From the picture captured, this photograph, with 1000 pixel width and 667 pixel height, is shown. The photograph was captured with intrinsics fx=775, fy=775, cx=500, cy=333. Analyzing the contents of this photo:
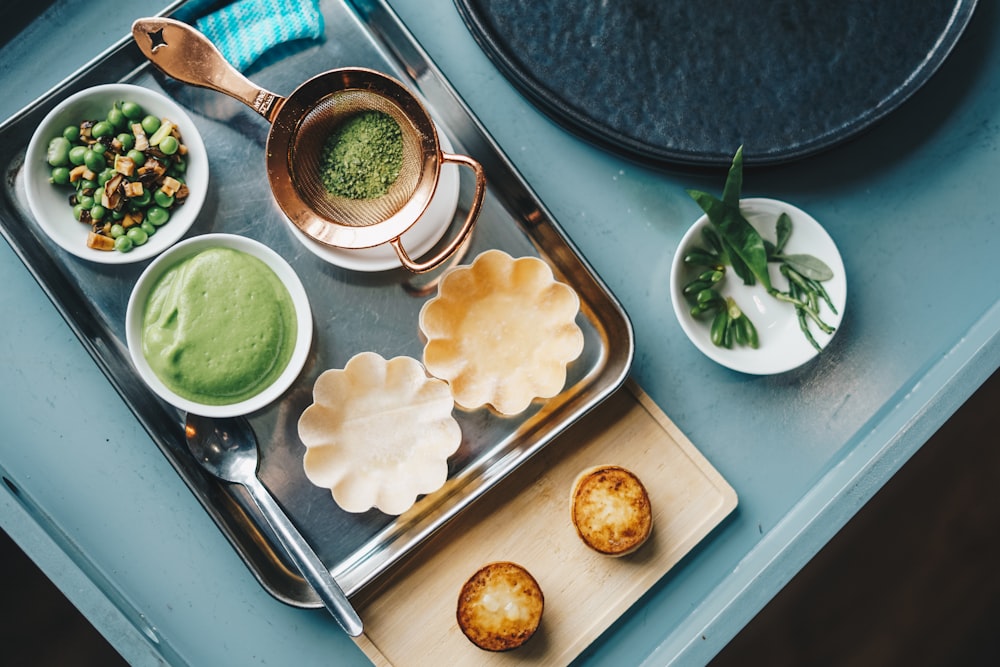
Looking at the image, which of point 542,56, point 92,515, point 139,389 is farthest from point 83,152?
point 542,56

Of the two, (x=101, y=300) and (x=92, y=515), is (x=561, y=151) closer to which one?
(x=101, y=300)

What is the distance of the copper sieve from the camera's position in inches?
47.3

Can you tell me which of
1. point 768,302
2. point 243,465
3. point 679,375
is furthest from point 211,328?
point 768,302

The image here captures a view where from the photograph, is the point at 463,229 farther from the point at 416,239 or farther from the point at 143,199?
the point at 143,199

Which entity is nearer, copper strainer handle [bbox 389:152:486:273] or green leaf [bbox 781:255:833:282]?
copper strainer handle [bbox 389:152:486:273]

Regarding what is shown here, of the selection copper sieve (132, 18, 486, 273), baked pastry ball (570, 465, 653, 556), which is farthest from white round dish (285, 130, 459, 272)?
baked pastry ball (570, 465, 653, 556)

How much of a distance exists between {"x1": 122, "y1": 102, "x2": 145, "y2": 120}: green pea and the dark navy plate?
55 centimetres

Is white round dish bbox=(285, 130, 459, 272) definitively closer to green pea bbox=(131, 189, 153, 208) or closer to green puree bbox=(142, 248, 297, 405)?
green puree bbox=(142, 248, 297, 405)

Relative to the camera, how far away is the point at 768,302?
4.38 ft

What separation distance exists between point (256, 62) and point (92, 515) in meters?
0.80

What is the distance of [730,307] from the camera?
1.31 meters

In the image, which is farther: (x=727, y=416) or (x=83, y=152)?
(x=727, y=416)

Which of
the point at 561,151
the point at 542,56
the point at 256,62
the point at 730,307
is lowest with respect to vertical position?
the point at 730,307

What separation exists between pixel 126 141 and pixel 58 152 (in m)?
0.10
